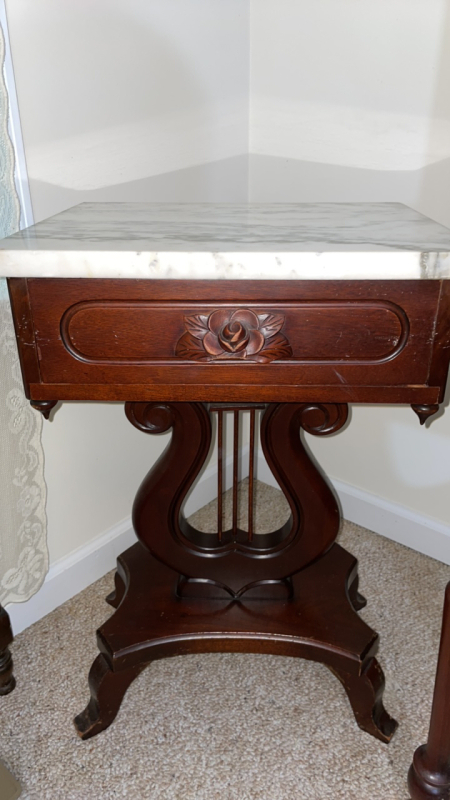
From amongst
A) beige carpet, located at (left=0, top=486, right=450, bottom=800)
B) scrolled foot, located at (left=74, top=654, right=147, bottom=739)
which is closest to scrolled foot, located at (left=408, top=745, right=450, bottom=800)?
beige carpet, located at (left=0, top=486, right=450, bottom=800)

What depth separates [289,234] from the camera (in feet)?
2.38

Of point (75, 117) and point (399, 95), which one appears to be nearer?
point (75, 117)

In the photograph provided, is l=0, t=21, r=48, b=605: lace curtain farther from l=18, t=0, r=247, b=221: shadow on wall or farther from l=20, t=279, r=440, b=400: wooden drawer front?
l=20, t=279, r=440, b=400: wooden drawer front

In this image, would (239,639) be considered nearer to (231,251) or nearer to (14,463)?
(14,463)

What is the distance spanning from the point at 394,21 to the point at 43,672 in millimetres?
1252

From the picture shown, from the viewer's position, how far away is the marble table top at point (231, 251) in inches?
25.5

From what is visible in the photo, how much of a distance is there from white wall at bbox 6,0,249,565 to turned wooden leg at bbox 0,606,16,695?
8.8 inches

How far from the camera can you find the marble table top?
648mm

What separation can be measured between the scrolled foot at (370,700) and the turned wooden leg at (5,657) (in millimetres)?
501

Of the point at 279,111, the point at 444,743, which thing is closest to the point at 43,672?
the point at 444,743

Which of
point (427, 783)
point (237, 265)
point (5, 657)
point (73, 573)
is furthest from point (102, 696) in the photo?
point (237, 265)

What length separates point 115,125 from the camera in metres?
1.05

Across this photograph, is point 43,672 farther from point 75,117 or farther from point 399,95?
point 399,95

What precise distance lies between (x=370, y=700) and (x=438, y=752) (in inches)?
7.0
